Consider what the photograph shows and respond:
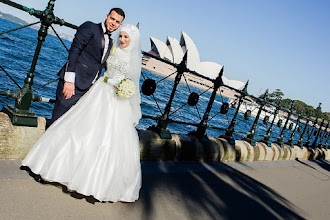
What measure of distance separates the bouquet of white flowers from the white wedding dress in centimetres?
10

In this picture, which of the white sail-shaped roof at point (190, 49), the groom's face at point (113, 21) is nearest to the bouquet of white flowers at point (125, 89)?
the groom's face at point (113, 21)

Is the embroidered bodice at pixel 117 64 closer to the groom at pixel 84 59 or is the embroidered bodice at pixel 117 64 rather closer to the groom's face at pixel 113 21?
the groom at pixel 84 59

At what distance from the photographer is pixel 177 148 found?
4.77 meters

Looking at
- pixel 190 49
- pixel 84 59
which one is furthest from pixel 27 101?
pixel 190 49

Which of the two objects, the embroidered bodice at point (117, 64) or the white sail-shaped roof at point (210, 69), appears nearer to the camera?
the embroidered bodice at point (117, 64)

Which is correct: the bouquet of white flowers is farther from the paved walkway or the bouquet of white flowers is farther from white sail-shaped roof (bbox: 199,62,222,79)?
white sail-shaped roof (bbox: 199,62,222,79)

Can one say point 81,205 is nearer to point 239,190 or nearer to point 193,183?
point 193,183

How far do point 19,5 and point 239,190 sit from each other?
3.80 meters

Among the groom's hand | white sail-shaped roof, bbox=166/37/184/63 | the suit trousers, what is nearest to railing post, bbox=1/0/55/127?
the suit trousers

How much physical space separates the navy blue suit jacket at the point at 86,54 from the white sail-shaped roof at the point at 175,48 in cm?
7342

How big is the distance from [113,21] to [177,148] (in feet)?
8.21

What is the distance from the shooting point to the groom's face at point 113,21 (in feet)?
9.57

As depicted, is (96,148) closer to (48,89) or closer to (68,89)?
(68,89)

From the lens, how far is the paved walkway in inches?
95.4
